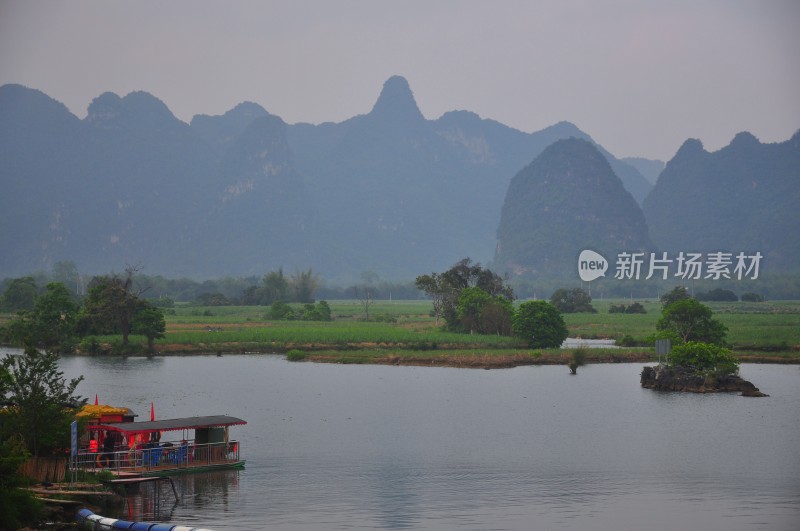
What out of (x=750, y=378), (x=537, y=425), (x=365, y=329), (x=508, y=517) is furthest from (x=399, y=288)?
(x=508, y=517)

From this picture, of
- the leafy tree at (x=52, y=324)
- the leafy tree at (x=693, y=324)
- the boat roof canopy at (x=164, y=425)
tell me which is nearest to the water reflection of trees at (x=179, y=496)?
the boat roof canopy at (x=164, y=425)

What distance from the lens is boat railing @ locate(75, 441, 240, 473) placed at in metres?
25.0

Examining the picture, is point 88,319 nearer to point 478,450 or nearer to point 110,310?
point 110,310

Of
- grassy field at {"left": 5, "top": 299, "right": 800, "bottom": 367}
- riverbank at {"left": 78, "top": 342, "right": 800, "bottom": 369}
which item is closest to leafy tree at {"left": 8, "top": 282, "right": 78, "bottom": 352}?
grassy field at {"left": 5, "top": 299, "right": 800, "bottom": 367}

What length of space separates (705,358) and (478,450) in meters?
18.1

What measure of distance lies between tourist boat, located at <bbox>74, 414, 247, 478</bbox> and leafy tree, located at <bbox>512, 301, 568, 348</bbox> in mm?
37663

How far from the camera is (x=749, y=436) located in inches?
1367

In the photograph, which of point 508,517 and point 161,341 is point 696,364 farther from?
point 161,341

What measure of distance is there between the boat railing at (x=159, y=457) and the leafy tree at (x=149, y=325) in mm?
37403

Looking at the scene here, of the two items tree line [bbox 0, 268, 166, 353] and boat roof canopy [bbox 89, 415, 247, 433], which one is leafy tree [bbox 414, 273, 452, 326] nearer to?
tree line [bbox 0, 268, 166, 353]

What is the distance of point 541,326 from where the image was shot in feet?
210

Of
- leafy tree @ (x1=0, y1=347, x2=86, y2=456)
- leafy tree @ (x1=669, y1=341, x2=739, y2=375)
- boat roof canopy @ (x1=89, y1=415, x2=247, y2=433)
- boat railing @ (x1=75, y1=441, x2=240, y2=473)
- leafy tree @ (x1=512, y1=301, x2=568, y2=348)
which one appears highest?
leafy tree @ (x1=512, y1=301, x2=568, y2=348)

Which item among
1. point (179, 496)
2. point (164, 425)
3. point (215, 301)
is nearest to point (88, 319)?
point (164, 425)

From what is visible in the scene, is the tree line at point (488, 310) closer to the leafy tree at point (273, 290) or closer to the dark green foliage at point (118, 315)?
the dark green foliage at point (118, 315)
